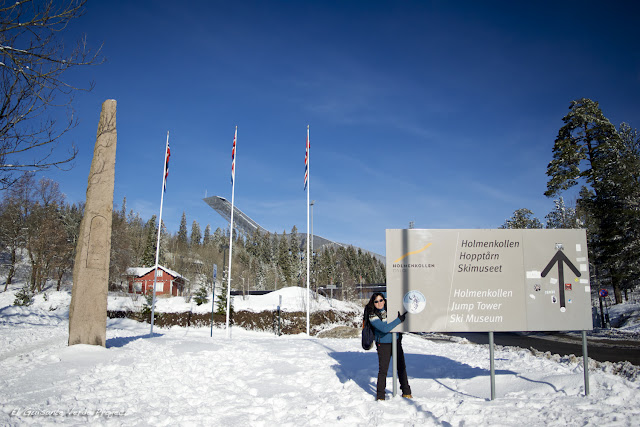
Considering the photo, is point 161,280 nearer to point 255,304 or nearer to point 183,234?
point 255,304

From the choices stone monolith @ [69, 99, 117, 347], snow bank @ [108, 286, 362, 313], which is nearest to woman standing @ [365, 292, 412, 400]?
stone monolith @ [69, 99, 117, 347]

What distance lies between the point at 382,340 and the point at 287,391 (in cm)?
218

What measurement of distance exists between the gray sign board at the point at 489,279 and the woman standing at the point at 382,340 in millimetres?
198

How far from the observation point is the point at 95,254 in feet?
36.2

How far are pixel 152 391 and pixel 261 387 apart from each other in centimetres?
197

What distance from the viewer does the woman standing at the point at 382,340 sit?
22.2 feet

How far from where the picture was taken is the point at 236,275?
298 ft

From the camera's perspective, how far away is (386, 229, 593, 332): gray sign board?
7211 millimetres

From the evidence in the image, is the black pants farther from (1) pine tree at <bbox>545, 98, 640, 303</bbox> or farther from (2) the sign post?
(1) pine tree at <bbox>545, 98, 640, 303</bbox>

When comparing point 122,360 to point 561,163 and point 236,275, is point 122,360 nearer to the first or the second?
point 561,163

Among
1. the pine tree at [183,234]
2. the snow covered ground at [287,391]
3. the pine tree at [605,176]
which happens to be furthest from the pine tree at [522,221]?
the pine tree at [183,234]

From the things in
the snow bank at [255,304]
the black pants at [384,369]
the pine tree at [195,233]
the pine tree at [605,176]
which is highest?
the pine tree at [195,233]

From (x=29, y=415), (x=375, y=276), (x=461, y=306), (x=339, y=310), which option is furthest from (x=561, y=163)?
(x=375, y=276)

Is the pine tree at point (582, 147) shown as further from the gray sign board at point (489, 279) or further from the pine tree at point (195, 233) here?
the pine tree at point (195, 233)
